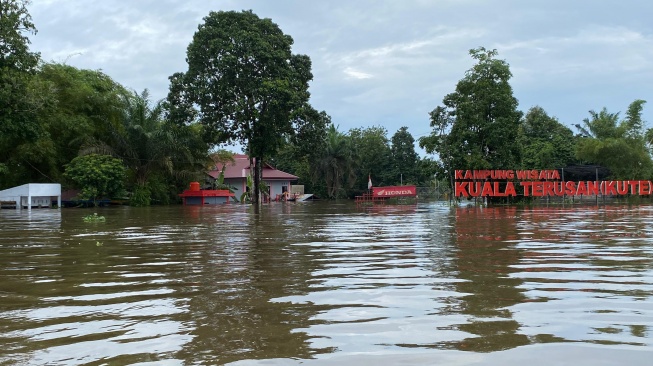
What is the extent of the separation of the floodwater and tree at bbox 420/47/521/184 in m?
24.0

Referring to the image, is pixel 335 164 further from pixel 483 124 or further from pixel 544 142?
pixel 483 124

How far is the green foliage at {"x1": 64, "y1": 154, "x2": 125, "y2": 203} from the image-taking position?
29.9 metres

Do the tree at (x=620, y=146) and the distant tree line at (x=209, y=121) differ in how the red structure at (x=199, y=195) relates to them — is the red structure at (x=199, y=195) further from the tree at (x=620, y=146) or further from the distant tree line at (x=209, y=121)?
the tree at (x=620, y=146)

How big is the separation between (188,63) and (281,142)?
731 centimetres

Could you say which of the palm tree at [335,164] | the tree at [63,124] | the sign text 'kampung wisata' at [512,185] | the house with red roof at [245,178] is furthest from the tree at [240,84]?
the palm tree at [335,164]

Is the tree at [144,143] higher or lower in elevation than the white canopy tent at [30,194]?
higher

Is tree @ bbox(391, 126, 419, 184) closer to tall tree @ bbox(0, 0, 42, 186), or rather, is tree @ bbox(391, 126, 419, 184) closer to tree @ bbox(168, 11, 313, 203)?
Answer: tree @ bbox(168, 11, 313, 203)

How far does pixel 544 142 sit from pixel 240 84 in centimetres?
2650

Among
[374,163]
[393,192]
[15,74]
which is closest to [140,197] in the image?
[15,74]

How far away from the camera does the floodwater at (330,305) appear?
9.44 ft

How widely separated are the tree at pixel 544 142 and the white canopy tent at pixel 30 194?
28.6 metres

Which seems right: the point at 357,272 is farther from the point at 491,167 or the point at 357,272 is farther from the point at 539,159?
the point at 539,159

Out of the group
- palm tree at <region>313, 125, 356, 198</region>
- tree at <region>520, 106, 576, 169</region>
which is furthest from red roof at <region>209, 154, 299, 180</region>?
tree at <region>520, 106, 576, 169</region>

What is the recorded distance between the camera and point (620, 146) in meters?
40.9
